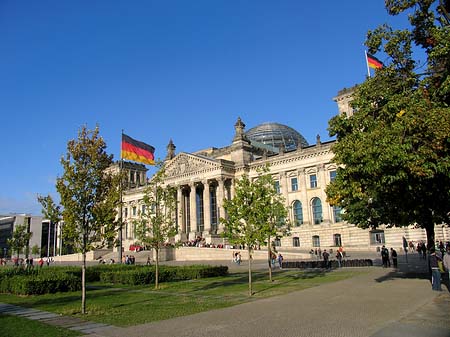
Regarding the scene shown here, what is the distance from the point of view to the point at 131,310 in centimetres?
1586

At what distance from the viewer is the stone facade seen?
59.6 metres

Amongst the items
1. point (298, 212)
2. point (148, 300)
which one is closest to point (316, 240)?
point (298, 212)

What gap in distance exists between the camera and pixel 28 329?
12.5 metres

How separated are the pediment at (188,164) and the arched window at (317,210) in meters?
19.6

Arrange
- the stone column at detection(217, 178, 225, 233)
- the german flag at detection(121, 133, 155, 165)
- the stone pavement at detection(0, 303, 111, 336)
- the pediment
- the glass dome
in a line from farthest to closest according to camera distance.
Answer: the glass dome → the pediment → the stone column at detection(217, 178, 225, 233) → the german flag at detection(121, 133, 155, 165) → the stone pavement at detection(0, 303, 111, 336)

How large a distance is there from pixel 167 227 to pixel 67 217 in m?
10.4

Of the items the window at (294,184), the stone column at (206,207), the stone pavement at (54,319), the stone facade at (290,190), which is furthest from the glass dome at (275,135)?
the stone pavement at (54,319)

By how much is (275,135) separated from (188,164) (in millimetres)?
25926

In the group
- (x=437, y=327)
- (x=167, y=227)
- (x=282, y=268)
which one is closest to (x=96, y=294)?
(x=167, y=227)

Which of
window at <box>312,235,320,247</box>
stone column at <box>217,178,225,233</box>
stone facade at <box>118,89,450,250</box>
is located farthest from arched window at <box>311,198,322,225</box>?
stone column at <box>217,178,225,233</box>

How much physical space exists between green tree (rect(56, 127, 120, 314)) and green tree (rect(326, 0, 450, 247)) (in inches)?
436

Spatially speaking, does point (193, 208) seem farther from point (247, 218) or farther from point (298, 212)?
point (247, 218)

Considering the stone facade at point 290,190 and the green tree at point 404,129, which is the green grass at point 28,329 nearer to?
the green tree at point 404,129

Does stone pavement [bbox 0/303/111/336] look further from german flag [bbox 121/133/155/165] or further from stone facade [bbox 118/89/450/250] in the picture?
stone facade [bbox 118/89/450/250]
